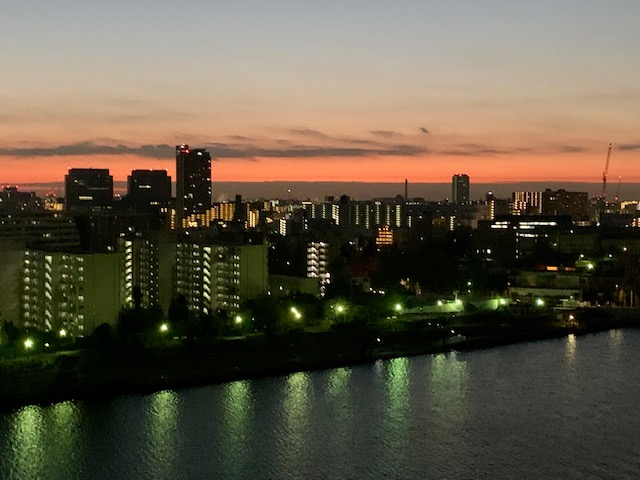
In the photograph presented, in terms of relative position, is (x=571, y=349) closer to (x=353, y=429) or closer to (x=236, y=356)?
(x=236, y=356)

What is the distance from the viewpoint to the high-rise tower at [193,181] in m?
28.3

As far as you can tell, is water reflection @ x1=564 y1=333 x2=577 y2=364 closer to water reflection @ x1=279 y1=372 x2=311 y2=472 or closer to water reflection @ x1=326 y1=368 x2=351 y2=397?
water reflection @ x1=326 y1=368 x2=351 y2=397

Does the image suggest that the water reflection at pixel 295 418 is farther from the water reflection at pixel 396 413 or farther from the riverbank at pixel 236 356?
the water reflection at pixel 396 413

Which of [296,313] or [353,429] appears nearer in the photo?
[353,429]

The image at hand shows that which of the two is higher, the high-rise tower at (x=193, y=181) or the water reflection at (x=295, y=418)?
the high-rise tower at (x=193, y=181)


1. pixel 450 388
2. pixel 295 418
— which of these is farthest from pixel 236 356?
pixel 450 388

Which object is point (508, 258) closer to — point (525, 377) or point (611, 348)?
point (611, 348)

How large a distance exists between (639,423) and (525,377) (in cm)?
166

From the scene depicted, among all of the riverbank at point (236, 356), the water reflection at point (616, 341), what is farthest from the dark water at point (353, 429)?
the water reflection at point (616, 341)

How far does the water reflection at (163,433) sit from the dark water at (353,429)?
0.01 metres

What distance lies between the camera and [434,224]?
84.9 feet

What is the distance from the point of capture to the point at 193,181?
28.9m

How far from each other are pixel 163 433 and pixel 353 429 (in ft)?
4.32

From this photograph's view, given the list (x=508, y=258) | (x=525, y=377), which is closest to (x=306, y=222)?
(x=508, y=258)
